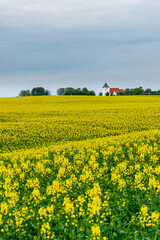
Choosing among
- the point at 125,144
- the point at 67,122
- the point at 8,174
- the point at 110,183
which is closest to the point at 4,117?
the point at 67,122

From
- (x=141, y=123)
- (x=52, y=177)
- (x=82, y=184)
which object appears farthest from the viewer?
(x=141, y=123)

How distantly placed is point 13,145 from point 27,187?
16.5 metres

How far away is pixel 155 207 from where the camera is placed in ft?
24.7

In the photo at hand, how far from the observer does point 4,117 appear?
143 feet

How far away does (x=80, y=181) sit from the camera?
10281 millimetres

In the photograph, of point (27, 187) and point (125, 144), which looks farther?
point (125, 144)

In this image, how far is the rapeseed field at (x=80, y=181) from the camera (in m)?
6.50

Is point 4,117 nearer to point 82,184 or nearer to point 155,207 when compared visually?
point 82,184

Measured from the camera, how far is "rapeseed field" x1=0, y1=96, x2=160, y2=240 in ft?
21.3

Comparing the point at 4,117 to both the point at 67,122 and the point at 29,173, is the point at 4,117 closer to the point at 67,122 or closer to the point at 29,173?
the point at 67,122

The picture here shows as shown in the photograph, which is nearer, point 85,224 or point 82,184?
point 85,224

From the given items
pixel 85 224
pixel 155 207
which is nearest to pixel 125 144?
pixel 155 207

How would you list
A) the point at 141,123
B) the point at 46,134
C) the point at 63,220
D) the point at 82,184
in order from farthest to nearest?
the point at 141,123
the point at 46,134
the point at 82,184
the point at 63,220

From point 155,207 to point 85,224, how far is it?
231 cm
